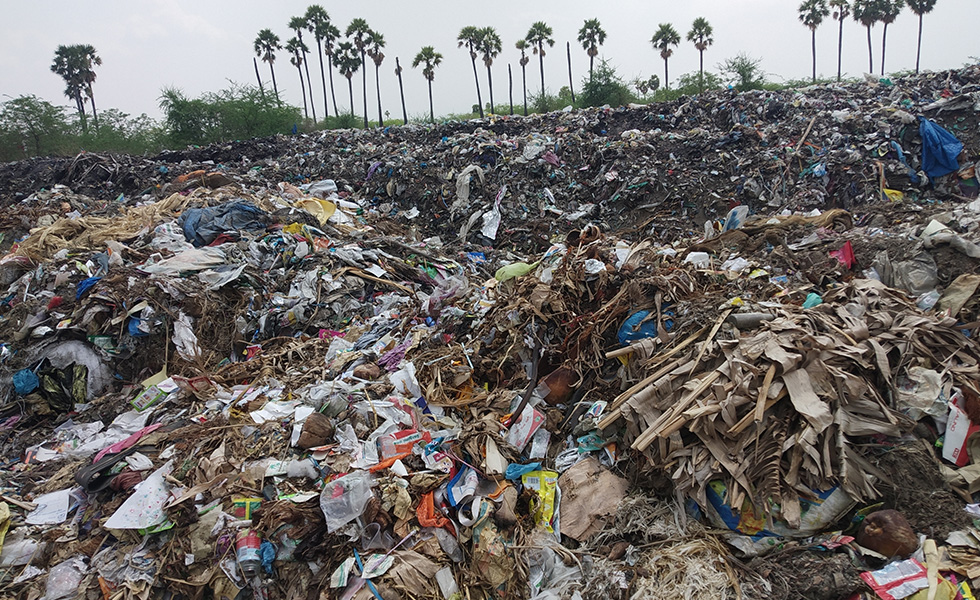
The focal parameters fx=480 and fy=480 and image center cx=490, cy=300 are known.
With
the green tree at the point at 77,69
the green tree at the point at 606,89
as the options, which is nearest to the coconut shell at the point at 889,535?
the green tree at the point at 606,89

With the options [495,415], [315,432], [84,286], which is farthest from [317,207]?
[495,415]

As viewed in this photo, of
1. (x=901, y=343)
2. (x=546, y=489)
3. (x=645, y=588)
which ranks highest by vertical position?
(x=901, y=343)

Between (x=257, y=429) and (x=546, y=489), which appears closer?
(x=546, y=489)

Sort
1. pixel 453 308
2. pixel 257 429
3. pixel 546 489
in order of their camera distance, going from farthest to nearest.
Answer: pixel 453 308 < pixel 257 429 < pixel 546 489

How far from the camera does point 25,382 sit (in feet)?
13.9

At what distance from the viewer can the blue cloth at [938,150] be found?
705 centimetres

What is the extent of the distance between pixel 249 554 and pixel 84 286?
402 centimetres

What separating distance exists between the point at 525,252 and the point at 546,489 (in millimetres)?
5446

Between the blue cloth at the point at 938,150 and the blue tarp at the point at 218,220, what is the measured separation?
32.0 ft

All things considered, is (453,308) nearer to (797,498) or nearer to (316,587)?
(316,587)

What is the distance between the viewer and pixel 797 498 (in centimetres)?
235

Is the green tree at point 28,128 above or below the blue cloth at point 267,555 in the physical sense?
above

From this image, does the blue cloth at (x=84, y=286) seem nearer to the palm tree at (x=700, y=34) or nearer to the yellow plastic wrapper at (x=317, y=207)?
the yellow plastic wrapper at (x=317, y=207)

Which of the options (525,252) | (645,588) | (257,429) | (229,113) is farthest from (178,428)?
(229,113)
